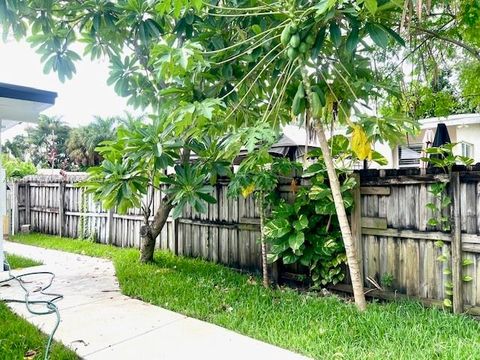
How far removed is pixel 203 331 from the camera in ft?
10.8

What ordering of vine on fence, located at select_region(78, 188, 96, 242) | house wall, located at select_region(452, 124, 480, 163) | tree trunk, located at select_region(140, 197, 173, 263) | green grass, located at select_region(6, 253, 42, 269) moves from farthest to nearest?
house wall, located at select_region(452, 124, 480, 163) < vine on fence, located at select_region(78, 188, 96, 242) < green grass, located at select_region(6, 253, 42, 269) < tree trunk, located at select_region(140, 197, 173, 263)

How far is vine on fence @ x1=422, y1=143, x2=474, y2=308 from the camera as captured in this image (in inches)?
136

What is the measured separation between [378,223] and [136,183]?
110 inches

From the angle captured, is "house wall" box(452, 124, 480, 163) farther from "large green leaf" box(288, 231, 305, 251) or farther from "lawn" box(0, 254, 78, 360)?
"lawn" box(0, 254, 78, 360)

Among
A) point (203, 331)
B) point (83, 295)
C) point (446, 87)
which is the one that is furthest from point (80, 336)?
point (446, 87)

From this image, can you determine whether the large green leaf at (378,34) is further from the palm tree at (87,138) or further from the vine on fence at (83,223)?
the palm tree at (87,138)

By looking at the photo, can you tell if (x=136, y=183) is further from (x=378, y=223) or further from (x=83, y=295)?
(x=378, y=223)

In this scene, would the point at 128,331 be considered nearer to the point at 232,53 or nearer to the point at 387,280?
the point at 387,280

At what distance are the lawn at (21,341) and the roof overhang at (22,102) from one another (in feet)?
8.88

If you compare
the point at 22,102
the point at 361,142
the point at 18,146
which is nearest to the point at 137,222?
the point at 22,102

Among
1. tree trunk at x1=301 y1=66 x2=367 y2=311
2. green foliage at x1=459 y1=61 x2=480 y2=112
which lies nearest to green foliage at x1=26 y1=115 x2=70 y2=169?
green foliage at x1=459 y1=61 x2=480 y2=112

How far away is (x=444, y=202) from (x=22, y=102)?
5273 millimetres

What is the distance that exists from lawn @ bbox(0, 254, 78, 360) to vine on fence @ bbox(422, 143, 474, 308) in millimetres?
3382

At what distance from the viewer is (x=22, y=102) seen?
4.86 m
